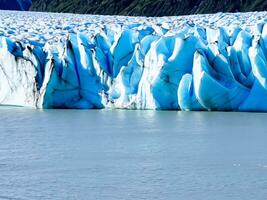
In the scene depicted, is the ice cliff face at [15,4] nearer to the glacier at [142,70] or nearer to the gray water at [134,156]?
the glacier at [142,70]

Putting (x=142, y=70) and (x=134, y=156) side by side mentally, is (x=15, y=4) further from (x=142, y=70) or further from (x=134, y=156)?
(x=134, y=156)

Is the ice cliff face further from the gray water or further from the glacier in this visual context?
the gray water

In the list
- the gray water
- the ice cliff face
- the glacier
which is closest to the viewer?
the gray water

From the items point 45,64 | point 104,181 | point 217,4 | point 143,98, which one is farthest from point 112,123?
point 217,4

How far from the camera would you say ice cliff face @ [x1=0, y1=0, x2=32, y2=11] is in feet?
152

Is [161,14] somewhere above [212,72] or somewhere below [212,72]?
below

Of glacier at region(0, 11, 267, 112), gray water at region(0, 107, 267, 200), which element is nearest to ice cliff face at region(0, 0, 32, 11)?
glacier at region(0, 11, 267, 112)

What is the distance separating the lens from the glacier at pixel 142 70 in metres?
8.33

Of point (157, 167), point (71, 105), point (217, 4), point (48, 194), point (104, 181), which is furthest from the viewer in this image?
point (217, 4)

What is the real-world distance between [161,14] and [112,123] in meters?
36.0

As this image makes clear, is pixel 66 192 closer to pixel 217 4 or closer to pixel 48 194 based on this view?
pixel 48 194

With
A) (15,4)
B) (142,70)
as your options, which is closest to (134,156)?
(142,70)

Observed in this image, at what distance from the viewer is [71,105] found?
9.08m

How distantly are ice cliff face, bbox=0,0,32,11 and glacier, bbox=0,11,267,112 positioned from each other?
37286mm
